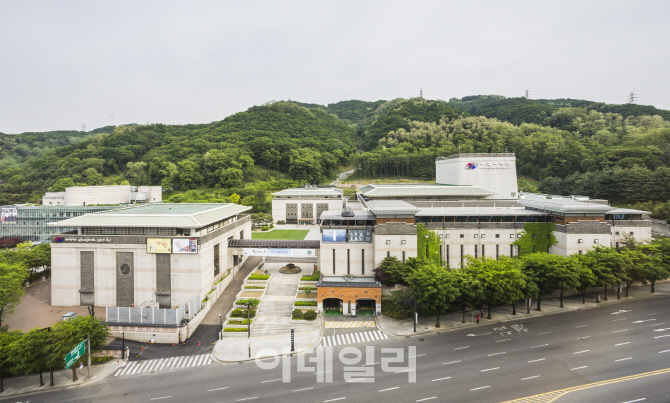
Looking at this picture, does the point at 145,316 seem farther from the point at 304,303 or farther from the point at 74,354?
the point at 304,303

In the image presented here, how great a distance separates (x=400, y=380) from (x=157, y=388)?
2075 centimetres

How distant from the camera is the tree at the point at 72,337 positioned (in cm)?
2689

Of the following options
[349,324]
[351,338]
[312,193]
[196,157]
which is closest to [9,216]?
[196,157]

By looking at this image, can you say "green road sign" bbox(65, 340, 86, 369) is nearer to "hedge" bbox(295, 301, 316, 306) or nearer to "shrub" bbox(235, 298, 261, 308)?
"shrub" bbox(235, 298, 261, 308)

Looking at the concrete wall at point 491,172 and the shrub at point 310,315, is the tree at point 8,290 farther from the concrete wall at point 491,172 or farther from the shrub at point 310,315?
the concrete wall at point 491,172

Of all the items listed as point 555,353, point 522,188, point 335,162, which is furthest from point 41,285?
point 522,188

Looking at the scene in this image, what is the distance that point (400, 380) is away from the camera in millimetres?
26375

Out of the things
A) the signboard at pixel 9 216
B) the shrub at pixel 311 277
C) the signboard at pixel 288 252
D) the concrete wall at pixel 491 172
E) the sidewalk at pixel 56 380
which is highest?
the concrete wall at pixel 491 172

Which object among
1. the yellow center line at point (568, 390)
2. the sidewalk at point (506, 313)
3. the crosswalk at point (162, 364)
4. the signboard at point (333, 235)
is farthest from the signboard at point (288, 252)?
the yellow center line at point (568, 390)

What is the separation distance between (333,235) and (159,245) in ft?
76.2

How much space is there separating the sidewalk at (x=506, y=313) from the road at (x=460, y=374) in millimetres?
1669

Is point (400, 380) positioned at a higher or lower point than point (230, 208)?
lower

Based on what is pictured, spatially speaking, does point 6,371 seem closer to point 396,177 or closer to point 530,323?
point 530,323

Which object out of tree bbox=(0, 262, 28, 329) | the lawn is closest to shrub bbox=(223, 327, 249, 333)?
tree bbox=(0, 262, 28, 329)
